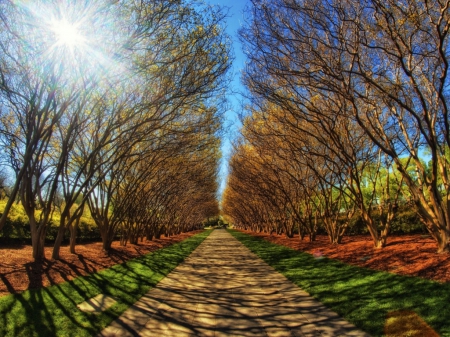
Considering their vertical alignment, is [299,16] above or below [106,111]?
above

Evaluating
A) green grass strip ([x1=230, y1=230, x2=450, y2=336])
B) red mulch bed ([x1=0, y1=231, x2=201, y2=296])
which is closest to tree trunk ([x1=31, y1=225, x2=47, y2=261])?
red mulch bed ([x1=0, y1=231, x2=201, y2=296])

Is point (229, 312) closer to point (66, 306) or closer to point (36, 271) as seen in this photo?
point (66, 306)

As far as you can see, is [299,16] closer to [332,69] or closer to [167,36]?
[332,69]

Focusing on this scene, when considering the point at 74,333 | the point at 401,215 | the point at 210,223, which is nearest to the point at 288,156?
the point at 401,215

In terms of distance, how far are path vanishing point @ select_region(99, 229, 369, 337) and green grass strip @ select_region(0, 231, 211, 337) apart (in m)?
0.29

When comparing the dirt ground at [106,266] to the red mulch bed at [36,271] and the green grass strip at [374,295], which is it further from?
the green grass strip at [374,295]

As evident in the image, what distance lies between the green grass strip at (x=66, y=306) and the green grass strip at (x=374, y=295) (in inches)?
155

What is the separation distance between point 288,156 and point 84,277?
→ 1290 centimetres

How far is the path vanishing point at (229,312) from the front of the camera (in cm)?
518

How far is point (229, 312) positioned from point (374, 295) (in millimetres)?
2763

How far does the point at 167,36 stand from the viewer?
9.55 m

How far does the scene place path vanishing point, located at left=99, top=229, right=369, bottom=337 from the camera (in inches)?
204

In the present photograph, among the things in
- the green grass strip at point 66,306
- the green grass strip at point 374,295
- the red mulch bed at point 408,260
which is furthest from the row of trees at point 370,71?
the green grass strip at point 66,306

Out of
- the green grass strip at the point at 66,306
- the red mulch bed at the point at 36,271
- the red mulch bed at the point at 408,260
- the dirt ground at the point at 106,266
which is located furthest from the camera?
the red mulch bed at the point at 36,271
